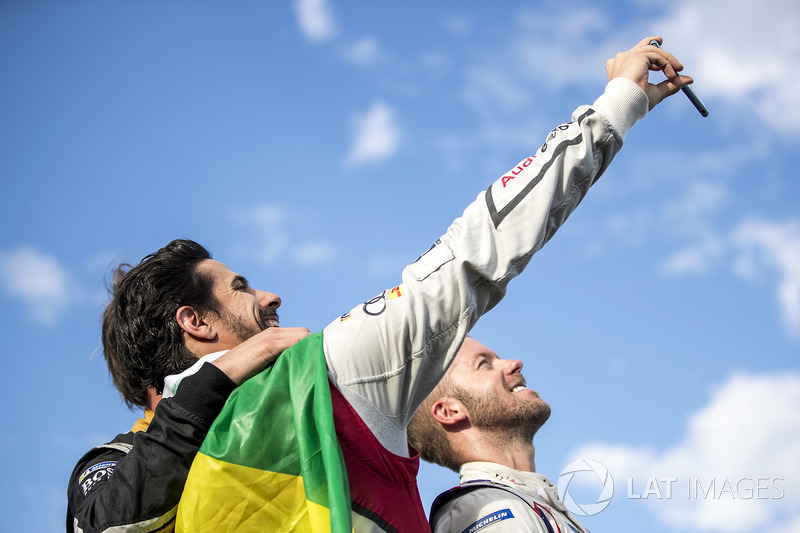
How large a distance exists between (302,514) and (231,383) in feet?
1.47

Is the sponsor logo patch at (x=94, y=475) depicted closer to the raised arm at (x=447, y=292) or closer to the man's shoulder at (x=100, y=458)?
the man's shoulder at (x=100, y=458)

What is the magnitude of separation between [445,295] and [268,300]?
1527 mm

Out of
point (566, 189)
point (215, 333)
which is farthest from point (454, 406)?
point (566, 189)

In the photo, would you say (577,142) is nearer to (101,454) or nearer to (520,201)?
(520,201)

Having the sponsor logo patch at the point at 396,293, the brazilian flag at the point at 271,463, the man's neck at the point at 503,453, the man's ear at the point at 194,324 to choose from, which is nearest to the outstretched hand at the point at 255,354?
the brazilian flag at the point at 271,463

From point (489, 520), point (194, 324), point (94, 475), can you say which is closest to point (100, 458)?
point (94, 475)

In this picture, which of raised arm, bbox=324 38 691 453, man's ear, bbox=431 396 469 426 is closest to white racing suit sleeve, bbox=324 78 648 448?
raised arm, bbox=324 38 691 453

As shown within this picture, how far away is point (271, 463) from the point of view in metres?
2.20

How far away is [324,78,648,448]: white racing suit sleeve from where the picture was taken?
218cm

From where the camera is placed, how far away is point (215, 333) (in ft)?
10.6

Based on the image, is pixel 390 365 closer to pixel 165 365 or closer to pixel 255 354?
pixel 255 354

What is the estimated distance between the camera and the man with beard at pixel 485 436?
3815mm

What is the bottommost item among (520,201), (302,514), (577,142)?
(302,514)

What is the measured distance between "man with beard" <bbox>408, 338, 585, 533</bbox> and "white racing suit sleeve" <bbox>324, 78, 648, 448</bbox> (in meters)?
1.68
